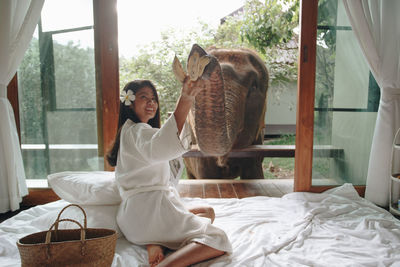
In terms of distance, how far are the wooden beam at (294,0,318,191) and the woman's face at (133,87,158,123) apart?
1.29 metres

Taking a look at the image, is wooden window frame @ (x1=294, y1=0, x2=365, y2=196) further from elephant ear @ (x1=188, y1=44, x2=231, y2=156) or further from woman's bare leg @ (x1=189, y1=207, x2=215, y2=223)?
woman's bare leg @ (x1=189, y1=207, x2=215, y2=223)

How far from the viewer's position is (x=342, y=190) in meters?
2.32

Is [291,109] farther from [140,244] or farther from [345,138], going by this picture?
[140,244]

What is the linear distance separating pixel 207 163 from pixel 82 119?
169cm

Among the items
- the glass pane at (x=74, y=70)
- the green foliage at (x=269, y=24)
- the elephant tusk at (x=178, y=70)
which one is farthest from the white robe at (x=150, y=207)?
the green foliage at (x=269, y=24)

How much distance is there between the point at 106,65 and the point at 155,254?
1.47 m

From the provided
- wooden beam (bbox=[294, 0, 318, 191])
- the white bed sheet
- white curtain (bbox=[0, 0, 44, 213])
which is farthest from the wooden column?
wooden beam (bbox=[294, 0, 318, 191])

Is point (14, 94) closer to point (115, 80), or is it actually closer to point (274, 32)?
point (115, 80)

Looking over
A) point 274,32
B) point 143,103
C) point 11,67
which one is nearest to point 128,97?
point 143,103

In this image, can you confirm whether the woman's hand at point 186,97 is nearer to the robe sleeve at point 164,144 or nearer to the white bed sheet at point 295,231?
the robe sleeve at point 164,144

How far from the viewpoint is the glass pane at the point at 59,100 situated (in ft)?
7.50

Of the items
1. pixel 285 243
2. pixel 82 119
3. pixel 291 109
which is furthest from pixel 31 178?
pixel 291 109

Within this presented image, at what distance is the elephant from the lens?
7.68 ft

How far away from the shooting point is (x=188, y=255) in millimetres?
1233
